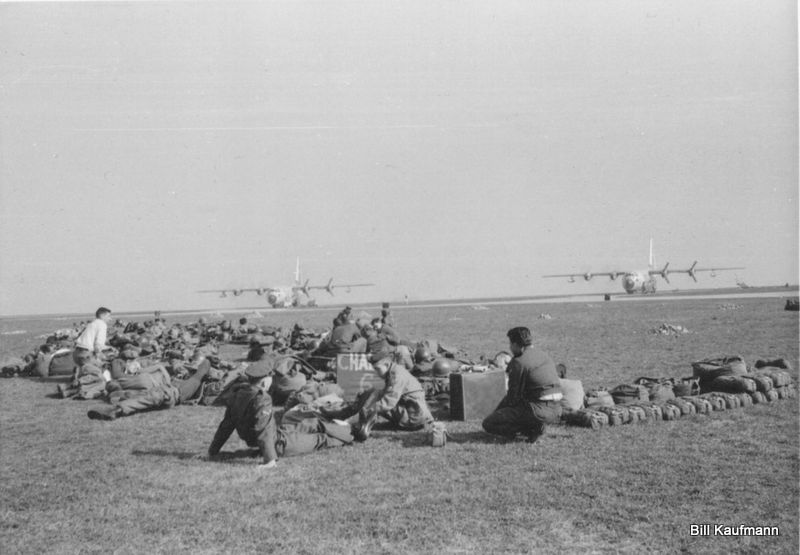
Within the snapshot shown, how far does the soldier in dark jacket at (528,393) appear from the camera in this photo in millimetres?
9172

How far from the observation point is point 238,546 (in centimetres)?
583

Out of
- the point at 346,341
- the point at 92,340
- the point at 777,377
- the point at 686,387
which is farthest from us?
the point at 92,340

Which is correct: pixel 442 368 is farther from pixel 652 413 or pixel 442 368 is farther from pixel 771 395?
pixel 771 395

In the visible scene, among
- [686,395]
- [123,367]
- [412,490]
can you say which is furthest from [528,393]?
[123,367]

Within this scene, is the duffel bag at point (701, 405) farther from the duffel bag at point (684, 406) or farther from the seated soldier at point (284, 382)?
the seated soldier at point (284, 382)

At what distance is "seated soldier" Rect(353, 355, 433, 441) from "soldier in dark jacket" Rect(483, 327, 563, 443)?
150 cm

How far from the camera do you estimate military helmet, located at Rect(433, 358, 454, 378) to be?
14373mm

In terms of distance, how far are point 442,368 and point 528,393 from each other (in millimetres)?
5232

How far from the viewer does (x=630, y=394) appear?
38.3 ft

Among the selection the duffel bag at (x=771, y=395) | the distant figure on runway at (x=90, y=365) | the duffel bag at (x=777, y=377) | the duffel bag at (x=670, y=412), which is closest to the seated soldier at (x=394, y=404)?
the duffel bag at (x=670, y=412)

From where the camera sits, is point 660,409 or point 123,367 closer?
point 660,409

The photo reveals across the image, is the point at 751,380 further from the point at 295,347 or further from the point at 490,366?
the point at 295,347

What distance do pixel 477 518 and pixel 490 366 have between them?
7584 millimetres

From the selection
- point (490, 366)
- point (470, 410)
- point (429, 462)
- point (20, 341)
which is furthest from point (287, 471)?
point (20, 341)
